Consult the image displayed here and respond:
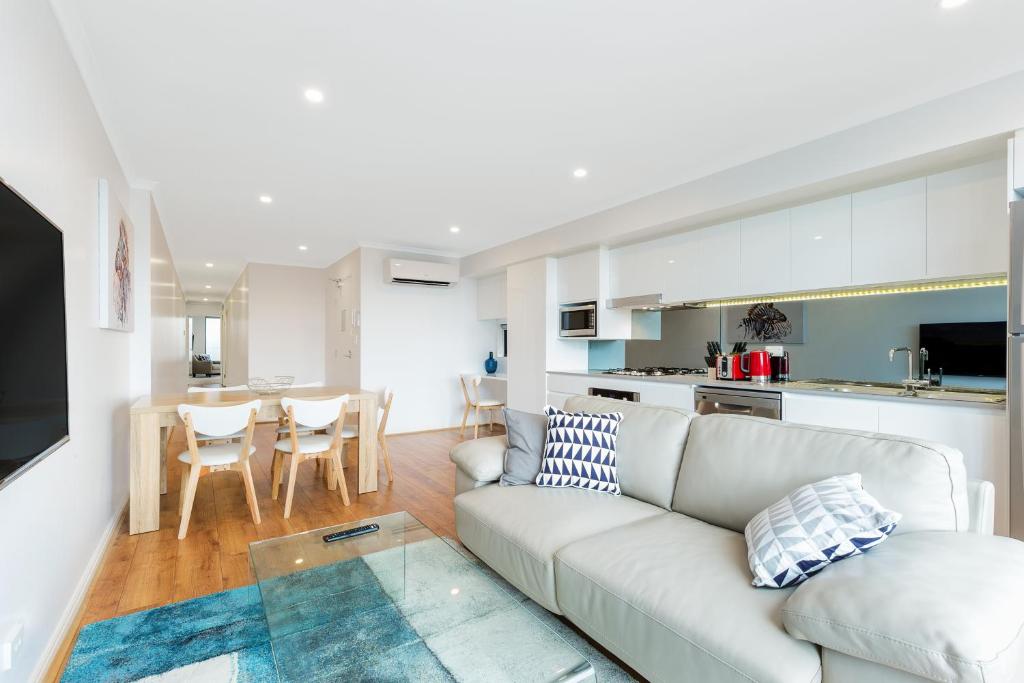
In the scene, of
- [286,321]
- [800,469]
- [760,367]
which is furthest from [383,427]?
[286,321]

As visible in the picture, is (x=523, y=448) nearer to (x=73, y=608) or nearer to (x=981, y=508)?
(x=981, y=508)

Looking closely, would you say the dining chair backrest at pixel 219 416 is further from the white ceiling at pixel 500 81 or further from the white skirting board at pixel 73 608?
the white ceiling at pixel 500 81

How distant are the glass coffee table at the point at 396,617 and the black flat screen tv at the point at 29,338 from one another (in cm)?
89

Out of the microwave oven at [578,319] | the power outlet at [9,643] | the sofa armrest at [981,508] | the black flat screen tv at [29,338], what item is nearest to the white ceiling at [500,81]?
the black flat screen tv at [29,338]

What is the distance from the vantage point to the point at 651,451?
228cm

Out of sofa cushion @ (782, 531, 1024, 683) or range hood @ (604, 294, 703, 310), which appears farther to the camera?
range hood @ (604, 294, 703, 310)

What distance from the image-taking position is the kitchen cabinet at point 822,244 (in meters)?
3.09

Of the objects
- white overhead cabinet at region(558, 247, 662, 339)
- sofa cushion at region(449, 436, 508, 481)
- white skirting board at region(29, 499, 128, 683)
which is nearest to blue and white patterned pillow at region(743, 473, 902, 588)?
sofa cushion at region(449, 436, 508, 481)

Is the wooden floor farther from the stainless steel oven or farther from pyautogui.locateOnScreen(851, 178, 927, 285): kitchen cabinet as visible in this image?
pyautogui.locateOnScreen(851, 178, 927, 285): kitchen cabinet

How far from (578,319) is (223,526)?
→ 3.48 meters

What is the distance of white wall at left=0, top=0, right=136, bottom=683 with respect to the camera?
1454 mm

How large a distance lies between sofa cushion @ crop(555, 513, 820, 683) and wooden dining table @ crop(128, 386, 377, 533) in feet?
7.89

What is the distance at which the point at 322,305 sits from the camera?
786 centimetres

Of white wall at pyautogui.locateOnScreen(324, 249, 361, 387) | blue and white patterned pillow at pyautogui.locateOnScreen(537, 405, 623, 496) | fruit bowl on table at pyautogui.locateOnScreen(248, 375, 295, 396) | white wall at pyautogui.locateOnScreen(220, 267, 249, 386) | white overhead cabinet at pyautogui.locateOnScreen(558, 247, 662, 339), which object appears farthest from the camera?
white wall at pyautogui.locateOnScreen(220, 267, 249, 386)
